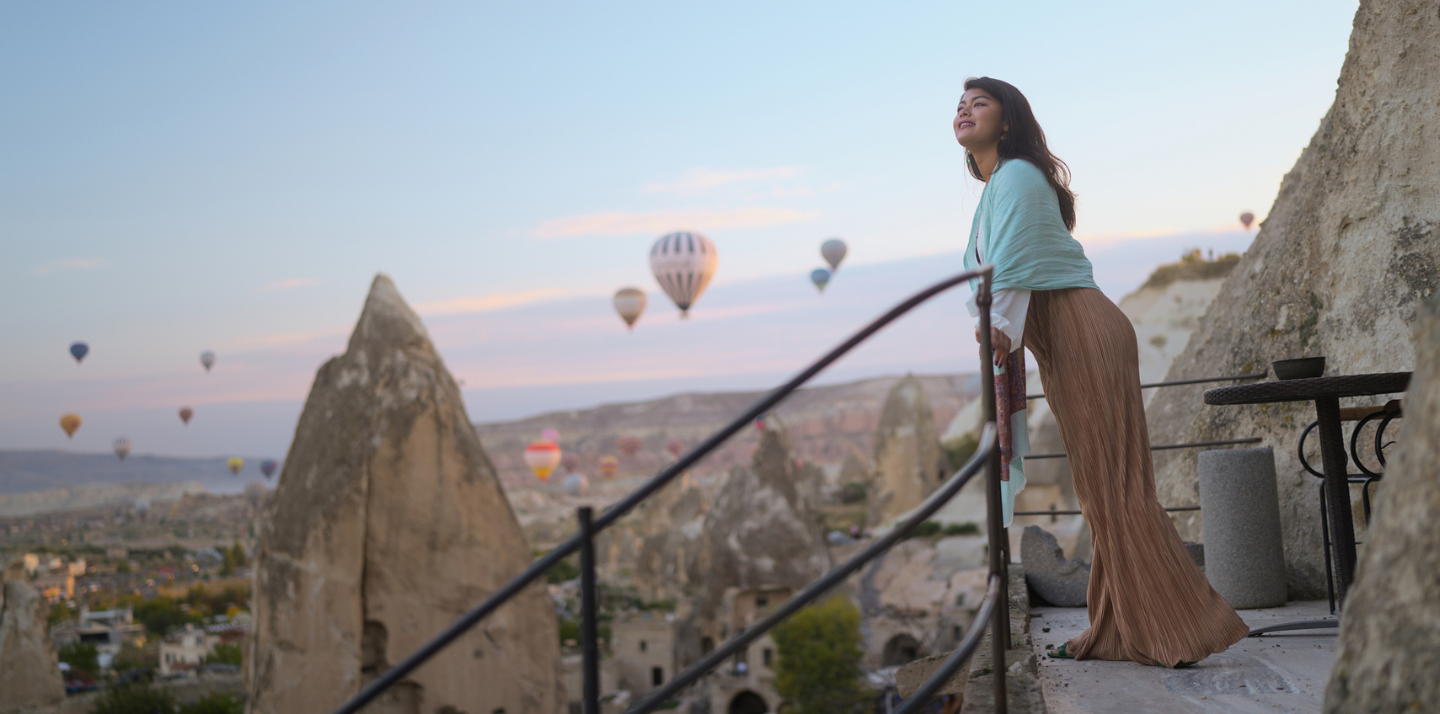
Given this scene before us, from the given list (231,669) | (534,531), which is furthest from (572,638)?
(534,531)

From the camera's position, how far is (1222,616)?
2.86 meters

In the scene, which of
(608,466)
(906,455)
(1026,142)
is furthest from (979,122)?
(608,466)

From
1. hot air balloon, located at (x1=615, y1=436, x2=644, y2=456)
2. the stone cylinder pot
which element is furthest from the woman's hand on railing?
hot air balloon, located at (x1=615, y1=436, x2=644, y2=456)

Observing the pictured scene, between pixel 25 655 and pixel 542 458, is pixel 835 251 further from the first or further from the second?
pixel 25 655

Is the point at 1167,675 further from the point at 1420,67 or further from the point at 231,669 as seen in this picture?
the point at 231,669

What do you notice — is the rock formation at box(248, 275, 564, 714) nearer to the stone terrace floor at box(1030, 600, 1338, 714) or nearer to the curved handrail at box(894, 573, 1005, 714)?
the stone terrace floor at box(1030, 600, 1338, 714)

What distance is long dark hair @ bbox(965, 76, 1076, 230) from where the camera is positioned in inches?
125

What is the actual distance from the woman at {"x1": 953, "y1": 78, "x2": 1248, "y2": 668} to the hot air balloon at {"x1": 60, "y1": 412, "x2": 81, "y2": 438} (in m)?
60.7

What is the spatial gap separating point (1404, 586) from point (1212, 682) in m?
1.64

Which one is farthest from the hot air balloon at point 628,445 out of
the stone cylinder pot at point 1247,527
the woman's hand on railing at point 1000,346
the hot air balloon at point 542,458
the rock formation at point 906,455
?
the woman's hand on railing at point 1000,346

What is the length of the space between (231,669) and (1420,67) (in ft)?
120

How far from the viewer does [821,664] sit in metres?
35.0

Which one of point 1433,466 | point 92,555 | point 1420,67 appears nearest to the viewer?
point 1433,466

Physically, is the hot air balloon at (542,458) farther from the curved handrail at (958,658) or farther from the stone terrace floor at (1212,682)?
the curved handrail at (958,658)
